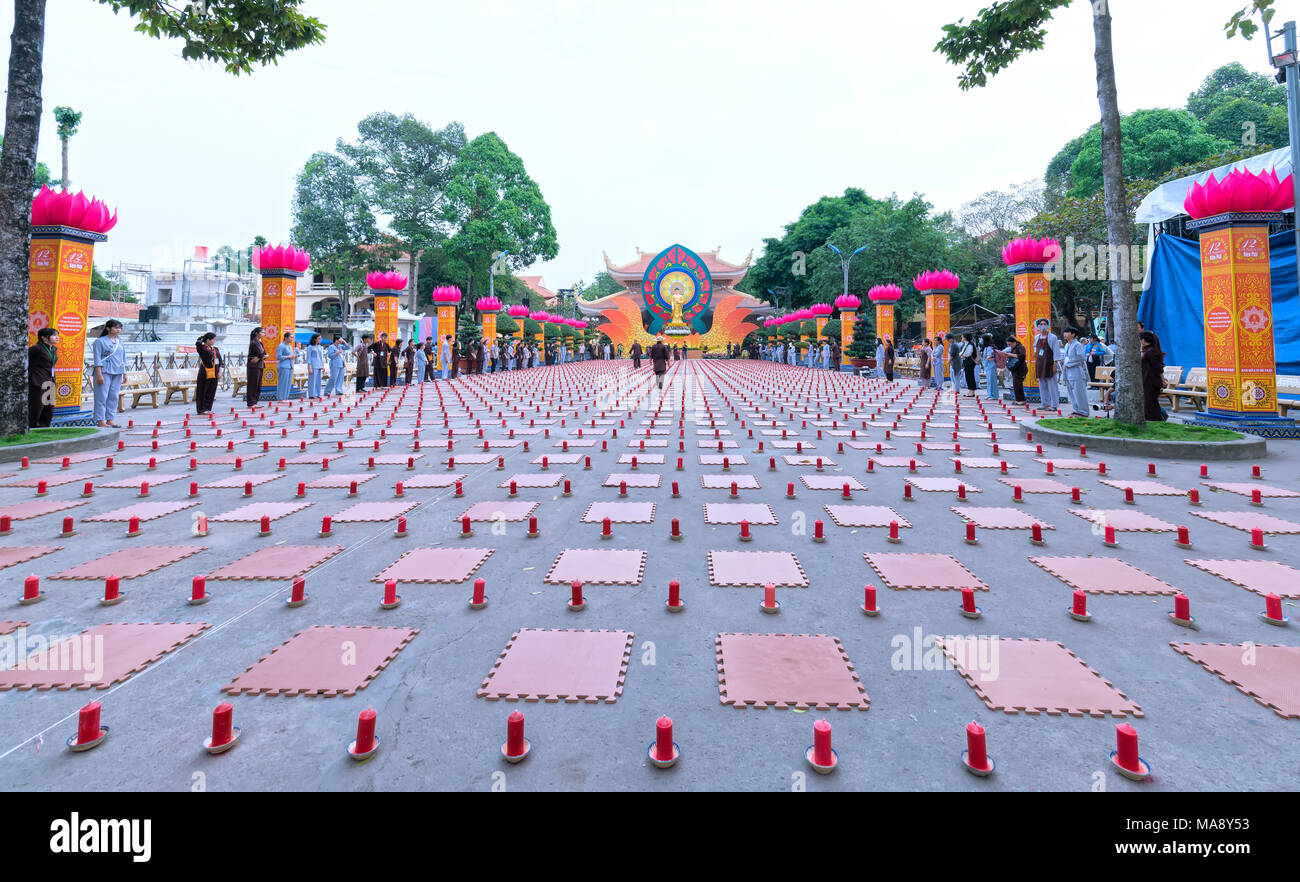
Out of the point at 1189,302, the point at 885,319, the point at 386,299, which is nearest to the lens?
the point at 1189,302

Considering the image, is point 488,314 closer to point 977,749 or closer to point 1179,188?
point 1179,188

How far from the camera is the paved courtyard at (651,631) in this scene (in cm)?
218

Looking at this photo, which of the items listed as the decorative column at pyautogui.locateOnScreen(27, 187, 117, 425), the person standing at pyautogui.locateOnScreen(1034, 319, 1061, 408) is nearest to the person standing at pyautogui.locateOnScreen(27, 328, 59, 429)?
the decorative column at pyautogui.locateOnScreen(27, 187, 117, 425)

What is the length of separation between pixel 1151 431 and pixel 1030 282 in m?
9.12

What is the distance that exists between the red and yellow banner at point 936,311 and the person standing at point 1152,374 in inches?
543

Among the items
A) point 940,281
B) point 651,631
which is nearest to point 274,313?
point 651,631

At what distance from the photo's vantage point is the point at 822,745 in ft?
6.95

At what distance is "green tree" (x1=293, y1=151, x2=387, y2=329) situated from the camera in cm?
3700

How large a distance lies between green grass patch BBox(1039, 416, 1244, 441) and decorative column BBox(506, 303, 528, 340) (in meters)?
32.4

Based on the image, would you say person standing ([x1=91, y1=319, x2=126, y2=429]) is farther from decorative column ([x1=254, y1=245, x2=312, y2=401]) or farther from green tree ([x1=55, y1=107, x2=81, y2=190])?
green tree ([x1=55, y1=107, x2=81, y2=190])
